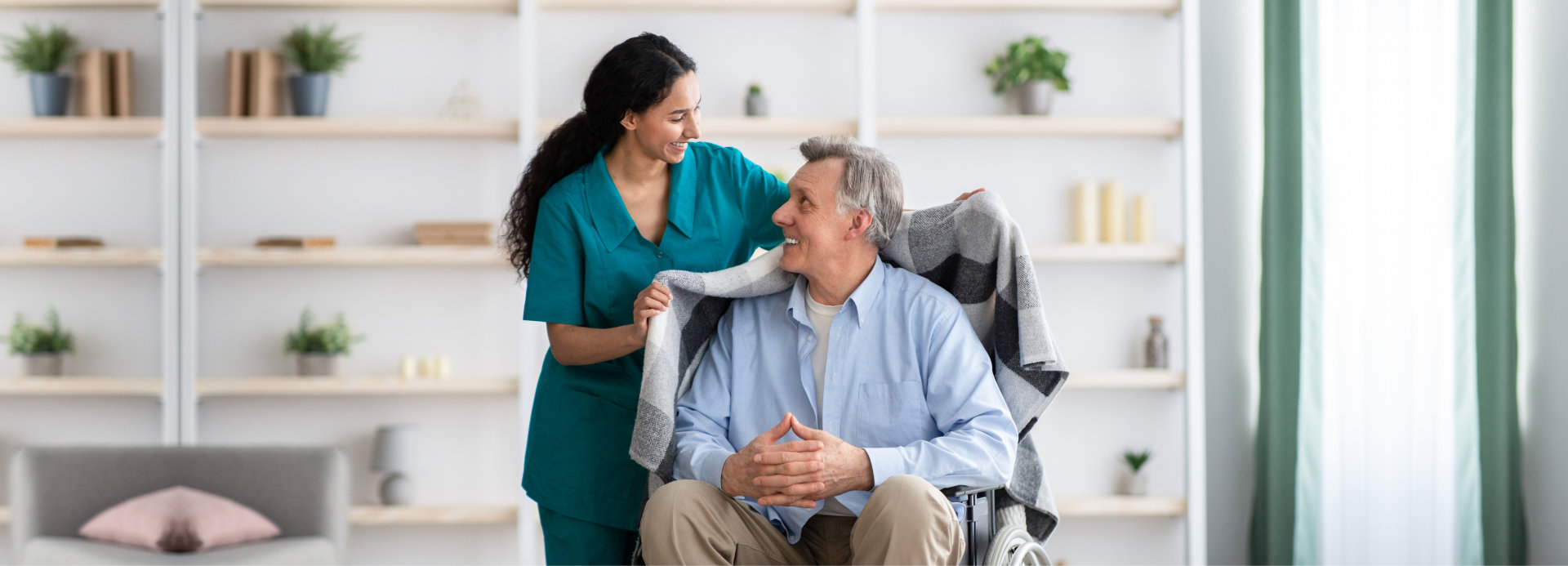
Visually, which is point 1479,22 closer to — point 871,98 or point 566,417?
point 871,98

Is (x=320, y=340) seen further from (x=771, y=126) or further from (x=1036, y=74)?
(x=1036, y=74)

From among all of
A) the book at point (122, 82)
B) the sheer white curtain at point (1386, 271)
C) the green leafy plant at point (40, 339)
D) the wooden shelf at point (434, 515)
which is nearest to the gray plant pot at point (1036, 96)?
the sheer white curtain at point (1386, 271)

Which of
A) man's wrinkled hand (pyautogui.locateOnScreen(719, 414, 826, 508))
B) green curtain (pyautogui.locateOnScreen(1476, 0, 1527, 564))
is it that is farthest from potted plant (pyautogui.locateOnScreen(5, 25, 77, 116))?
green curtain (pyautogui.locateOnScreen(1476, 0, 1527, 564))

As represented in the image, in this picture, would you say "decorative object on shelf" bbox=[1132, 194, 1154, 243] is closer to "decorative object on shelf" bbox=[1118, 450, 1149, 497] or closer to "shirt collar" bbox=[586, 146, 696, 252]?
"decorative object on shelf" bbox=[1118, 450, 1149, 497]

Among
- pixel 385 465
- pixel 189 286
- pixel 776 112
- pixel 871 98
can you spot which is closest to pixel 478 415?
pixel 385 465

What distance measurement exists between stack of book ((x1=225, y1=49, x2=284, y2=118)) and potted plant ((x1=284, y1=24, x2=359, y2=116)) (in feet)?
0.23

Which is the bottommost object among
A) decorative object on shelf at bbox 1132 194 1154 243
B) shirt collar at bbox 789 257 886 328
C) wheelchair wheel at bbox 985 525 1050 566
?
wheelchair wheel at bbox 985 525 1050 566

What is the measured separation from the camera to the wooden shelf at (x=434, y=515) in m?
3.46

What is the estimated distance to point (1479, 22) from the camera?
10.4 ft

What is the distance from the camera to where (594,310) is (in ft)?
6.09

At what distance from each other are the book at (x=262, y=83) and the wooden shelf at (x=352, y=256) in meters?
0.46

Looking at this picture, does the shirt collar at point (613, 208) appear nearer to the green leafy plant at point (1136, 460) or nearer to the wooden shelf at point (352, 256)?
the wooden shelf at point (352, 256)

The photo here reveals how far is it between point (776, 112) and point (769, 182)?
5.85ft

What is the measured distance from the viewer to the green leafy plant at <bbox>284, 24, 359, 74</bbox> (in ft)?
→ 11.6
